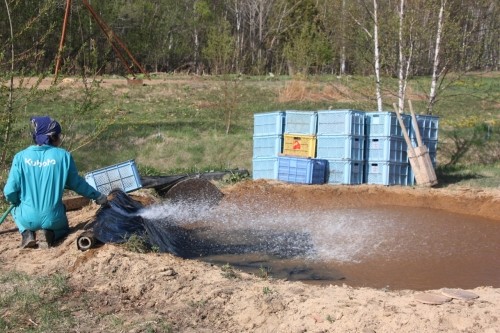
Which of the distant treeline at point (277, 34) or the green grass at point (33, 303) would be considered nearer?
the green grass at point (33, 303)

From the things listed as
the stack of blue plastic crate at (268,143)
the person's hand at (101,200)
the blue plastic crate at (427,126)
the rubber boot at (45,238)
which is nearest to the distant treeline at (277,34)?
the blue plastic crate at (427,126)

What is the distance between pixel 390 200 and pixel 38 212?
8454 mm

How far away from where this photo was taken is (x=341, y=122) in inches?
572

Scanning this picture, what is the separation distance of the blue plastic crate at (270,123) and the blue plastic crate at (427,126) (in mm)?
3151

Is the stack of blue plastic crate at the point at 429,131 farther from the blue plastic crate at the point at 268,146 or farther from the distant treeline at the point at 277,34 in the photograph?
the distant treeline at the point at 277,34

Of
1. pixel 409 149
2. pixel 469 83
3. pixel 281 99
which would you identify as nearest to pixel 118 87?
pixel 281 99

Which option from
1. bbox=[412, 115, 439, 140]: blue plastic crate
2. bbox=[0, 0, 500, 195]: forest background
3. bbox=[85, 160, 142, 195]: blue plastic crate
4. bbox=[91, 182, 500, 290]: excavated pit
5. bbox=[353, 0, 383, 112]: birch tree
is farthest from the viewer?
bbox=[353, 0, 383, 112]: birch tree

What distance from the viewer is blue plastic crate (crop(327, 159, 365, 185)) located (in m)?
14.6

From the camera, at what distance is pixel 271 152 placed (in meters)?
15.2

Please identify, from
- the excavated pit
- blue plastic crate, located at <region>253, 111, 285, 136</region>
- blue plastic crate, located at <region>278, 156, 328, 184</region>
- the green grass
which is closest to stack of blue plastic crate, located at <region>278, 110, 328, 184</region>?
blue plastic crate, located at <region>278, 156, 328, 184</region>

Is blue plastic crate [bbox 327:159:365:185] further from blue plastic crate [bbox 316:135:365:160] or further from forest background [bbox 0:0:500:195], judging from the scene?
forest background [bbox 0:0:500:195]

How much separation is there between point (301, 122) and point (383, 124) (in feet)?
6.13

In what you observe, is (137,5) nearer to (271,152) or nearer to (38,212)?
(271,152)

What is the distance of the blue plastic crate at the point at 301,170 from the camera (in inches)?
571
